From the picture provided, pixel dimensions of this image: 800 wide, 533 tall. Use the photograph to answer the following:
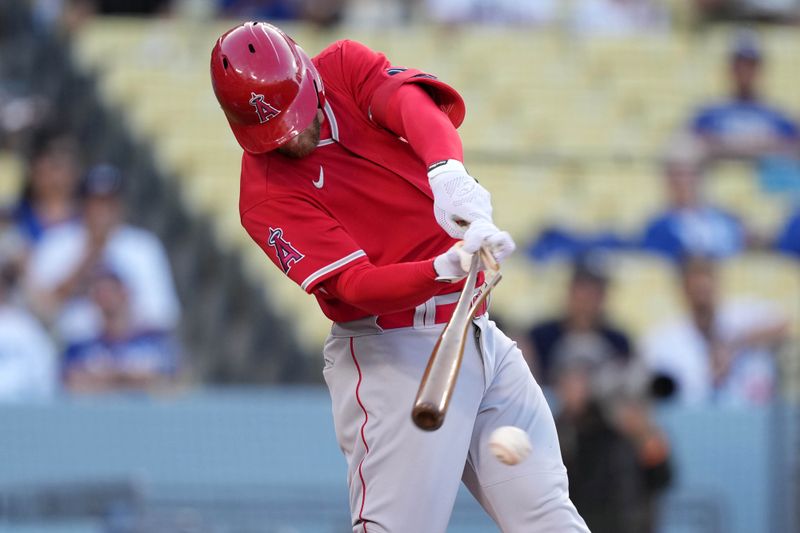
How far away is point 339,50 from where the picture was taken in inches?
162

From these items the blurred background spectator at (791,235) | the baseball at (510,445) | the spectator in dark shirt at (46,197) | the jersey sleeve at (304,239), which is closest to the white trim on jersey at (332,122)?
the jersey sleeve at (304,239)

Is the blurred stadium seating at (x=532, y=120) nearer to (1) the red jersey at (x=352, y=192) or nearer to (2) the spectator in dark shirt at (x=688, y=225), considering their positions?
(2) the spectator in dark shirt at (x=688, y=225)

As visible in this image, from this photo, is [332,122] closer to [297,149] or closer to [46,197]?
[297,149]

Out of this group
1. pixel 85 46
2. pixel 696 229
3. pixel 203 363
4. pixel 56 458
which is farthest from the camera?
pixel 85 46

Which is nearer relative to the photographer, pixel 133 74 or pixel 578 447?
pixel 578 447

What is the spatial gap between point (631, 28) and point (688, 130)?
1864mm

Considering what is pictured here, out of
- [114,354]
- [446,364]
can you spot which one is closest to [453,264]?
[446,364]

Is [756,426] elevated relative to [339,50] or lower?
lower

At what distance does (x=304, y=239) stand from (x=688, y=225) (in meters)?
4.66

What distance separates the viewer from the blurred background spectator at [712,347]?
25.4 ft

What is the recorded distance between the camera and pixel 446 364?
3.45 meters

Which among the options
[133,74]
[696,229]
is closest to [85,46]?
[133,74]

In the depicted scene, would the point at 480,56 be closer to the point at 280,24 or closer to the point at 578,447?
the point at 280,24

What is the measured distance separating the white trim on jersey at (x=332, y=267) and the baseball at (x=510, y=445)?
1.91ft
